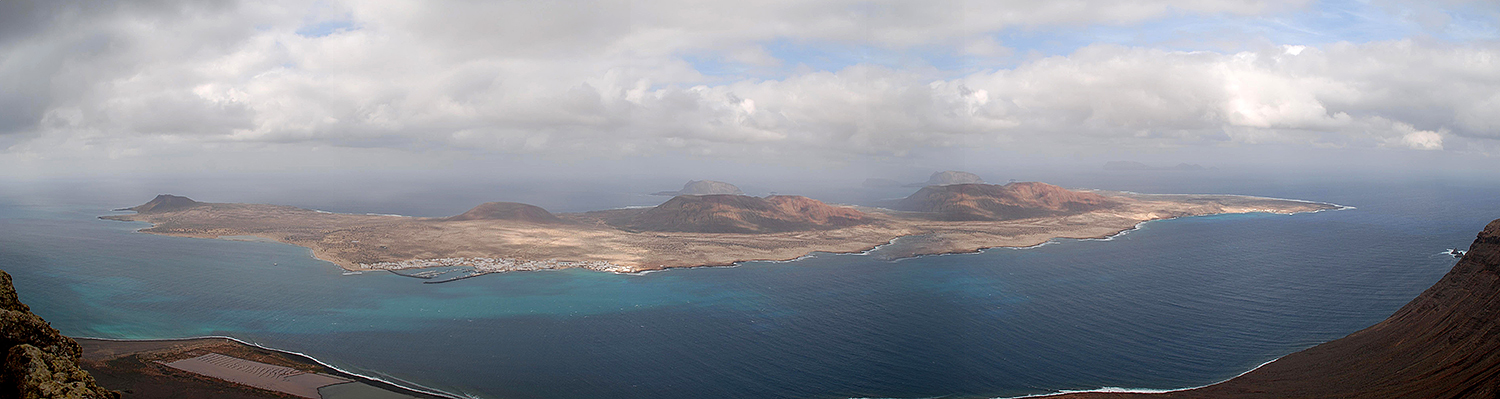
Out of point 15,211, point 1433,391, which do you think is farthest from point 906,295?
point 15,211

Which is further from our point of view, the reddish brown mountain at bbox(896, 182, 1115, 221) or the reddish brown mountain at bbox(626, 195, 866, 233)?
the reddish brown mountain at bbox(896, 182, 1115, 221)

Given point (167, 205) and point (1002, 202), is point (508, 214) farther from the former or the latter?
point (1002, 202)

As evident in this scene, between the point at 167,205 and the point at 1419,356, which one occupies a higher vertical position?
the point at 167,205

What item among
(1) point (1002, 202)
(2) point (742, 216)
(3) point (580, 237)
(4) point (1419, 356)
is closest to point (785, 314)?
(4) point (1419, 356)

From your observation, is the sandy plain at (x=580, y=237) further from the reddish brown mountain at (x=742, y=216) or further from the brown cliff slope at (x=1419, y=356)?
the brown cliff slope at (x=1419, y=356)

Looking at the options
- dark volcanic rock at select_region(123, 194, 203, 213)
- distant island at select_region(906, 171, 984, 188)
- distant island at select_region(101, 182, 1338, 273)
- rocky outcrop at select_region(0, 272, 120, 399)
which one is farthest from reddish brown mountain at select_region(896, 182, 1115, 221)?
dark volcanic rock at select_region(123, 194, 203, 213)

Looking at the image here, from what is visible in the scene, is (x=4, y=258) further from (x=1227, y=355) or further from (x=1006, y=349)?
(x=1227, y=355)

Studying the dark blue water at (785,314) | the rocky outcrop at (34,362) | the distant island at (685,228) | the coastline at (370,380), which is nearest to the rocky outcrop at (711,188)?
the distant island at (685,228)

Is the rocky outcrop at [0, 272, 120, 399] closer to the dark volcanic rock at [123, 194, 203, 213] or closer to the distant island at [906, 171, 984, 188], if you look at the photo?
the dark volcanic rock at [123, 194, 203, 213]
